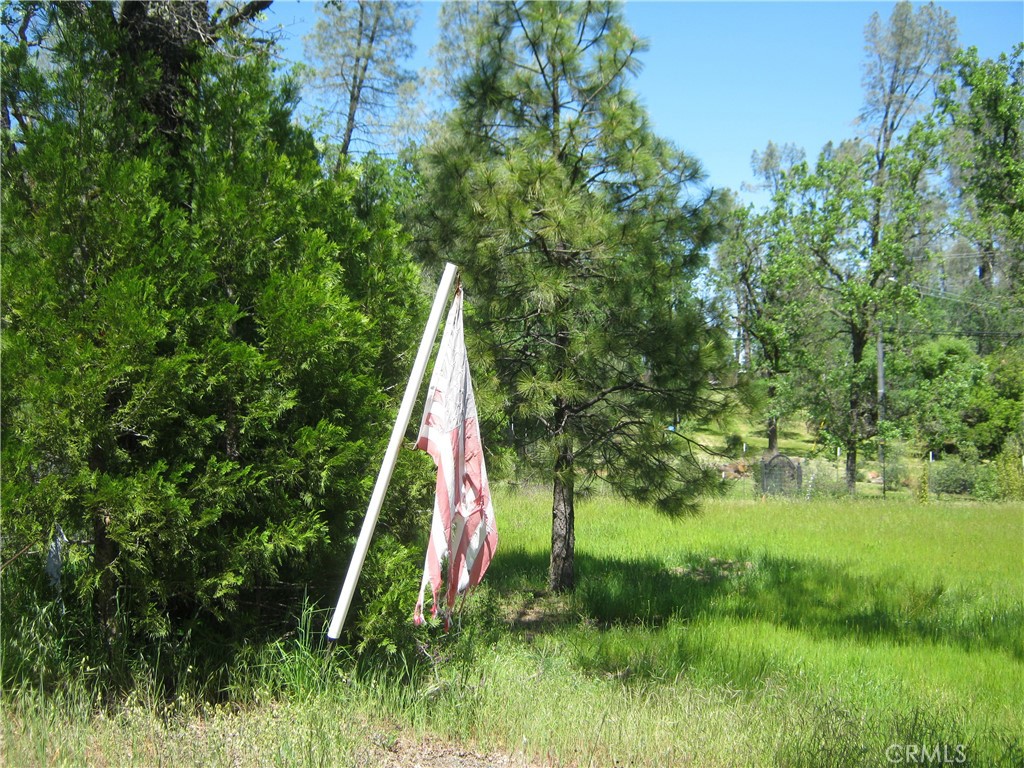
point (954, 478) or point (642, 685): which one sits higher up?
point (954, 478)

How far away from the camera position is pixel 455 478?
12.5 ft

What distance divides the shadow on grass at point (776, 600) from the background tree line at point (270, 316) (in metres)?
0.80

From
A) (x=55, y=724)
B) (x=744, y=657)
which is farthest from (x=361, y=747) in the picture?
(x=744, y=657)

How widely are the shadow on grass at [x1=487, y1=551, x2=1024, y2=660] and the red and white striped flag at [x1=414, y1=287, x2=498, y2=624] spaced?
363 cm

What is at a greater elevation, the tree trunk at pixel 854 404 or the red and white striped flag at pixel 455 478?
the tree trunk at pixel 854 404

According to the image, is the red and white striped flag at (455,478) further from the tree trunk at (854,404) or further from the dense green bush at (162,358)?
the tree trunk at (854,404)

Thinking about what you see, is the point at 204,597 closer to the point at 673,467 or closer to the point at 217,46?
the point at 217,46

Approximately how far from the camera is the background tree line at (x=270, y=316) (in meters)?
3.95

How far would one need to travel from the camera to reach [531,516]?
1430 centimetres

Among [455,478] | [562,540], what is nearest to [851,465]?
[562,540]

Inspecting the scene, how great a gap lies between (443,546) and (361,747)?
0.95m

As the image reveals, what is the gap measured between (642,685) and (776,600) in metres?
3.93

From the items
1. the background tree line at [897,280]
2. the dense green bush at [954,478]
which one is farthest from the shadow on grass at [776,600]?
the dense green bush at [954,478]

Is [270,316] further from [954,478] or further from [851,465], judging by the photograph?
[954,478]
